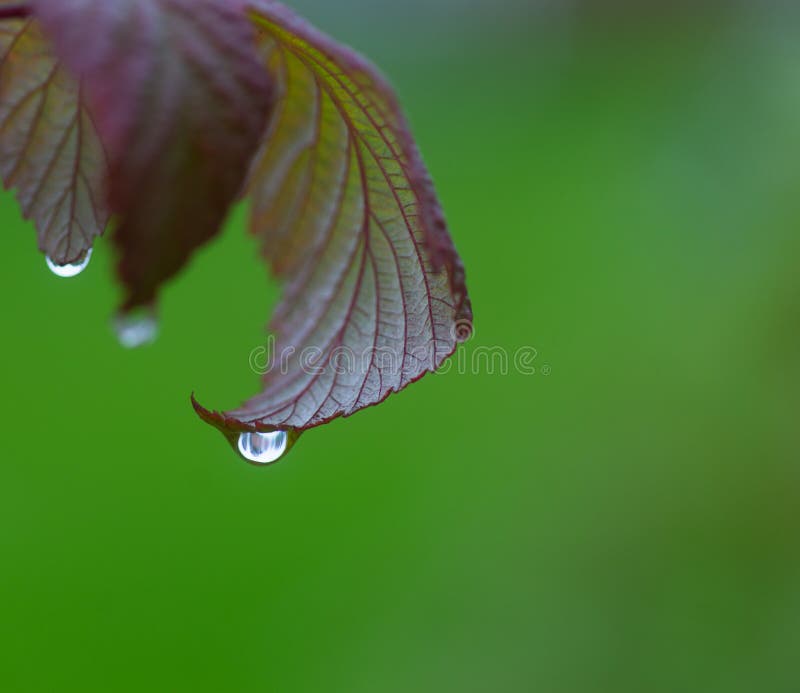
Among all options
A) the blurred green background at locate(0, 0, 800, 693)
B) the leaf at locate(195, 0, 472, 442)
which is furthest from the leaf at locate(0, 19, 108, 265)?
the blurred green background at locate(0, 0, 800, 693)

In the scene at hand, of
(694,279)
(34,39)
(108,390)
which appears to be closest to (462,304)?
(34,39)

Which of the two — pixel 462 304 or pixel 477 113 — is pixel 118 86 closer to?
pixel 462 304

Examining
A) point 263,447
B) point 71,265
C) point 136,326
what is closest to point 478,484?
point 263,447

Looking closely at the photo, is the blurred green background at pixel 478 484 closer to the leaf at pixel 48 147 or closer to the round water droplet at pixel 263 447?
the round water droplet at pixel 263 447

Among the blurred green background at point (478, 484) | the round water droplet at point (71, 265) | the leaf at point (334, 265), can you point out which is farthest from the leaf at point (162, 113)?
the blurred green background at point (478, 484)

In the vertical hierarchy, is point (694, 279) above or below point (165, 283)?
above

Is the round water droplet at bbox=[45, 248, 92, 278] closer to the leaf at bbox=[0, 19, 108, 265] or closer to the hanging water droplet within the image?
the leaf at bbox=[0, 19, 108, 265]
